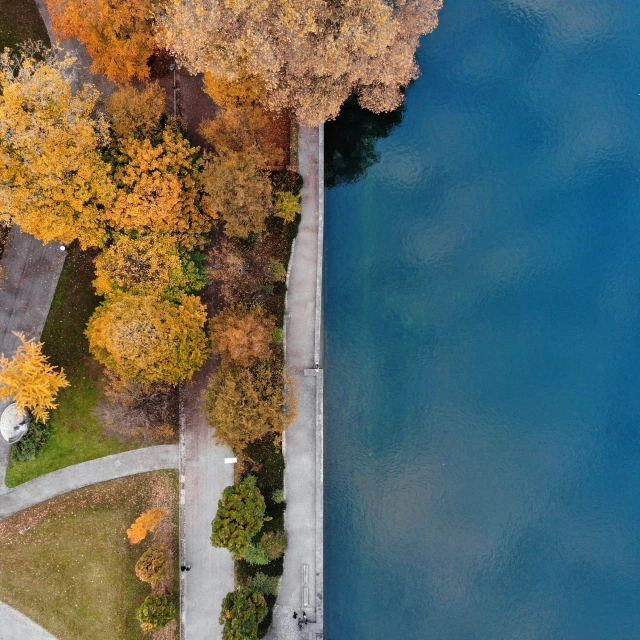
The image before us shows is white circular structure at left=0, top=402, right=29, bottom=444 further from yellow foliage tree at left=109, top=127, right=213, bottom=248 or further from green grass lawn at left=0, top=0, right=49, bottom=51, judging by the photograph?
green grass lawn at left=0, top=0, right=49, bottom=51

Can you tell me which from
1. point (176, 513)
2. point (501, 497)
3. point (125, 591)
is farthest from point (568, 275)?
point (125, 591)

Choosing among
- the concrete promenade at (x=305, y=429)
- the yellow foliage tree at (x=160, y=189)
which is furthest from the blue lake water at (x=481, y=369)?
the yellow foliage tree at (x=160, y=189)

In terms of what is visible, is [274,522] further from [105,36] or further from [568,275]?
[105,36]

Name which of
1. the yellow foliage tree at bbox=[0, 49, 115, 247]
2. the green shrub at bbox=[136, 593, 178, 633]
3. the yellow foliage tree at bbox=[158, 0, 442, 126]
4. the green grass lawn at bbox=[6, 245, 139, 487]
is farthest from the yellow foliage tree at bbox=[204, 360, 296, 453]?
the yellow foliage tree at bbox=[158, 0, 442, 126]

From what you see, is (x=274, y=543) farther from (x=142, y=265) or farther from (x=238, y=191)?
(x=238, y=191)

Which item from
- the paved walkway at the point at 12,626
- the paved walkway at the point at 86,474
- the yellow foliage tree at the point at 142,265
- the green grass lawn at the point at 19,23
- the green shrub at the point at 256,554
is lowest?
the paved walkway at the point at 12,626

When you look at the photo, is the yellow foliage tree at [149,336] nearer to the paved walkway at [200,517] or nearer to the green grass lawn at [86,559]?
the paved walkway at [200,517]

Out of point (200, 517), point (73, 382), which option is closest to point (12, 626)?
point (200, 517)
